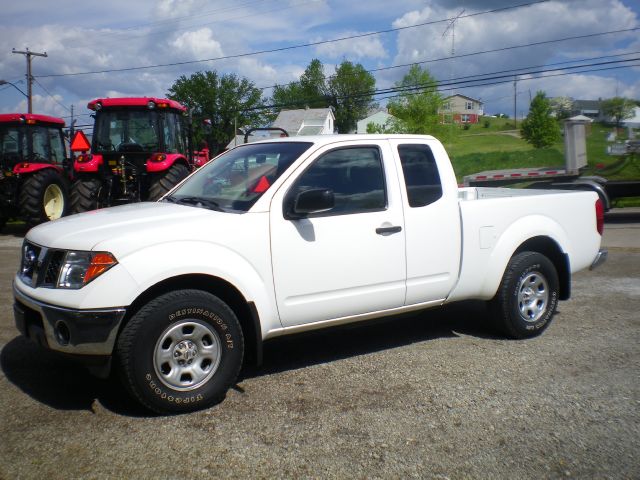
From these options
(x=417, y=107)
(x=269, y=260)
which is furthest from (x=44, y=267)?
(x=417, y=107)

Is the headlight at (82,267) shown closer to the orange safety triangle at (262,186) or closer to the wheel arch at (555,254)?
the orange safety triangle at (262,186)

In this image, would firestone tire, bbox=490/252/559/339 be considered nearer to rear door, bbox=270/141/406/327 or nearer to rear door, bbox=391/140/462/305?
rear door, bbox=391/140/462/305

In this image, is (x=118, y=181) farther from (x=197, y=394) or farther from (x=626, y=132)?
(x=626, y=132)

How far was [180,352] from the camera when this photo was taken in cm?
416

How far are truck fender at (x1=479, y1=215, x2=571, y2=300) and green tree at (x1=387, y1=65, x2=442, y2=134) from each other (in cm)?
4558

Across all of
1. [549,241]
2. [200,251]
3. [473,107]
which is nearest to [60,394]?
[200,251]

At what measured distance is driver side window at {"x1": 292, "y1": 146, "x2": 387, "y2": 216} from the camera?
4.85 meters

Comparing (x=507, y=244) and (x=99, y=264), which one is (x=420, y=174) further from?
(x=99, y=264)

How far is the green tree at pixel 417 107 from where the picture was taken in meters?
50.7

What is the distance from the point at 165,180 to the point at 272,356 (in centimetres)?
838

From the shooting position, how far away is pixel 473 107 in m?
142

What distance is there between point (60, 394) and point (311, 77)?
102672mm

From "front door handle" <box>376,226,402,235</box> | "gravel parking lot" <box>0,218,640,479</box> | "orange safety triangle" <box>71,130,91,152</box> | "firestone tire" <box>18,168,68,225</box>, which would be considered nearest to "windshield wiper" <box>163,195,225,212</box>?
"front door handle" <box>376,226,402,235</box>

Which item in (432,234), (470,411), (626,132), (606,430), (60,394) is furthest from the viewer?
(626,132)
